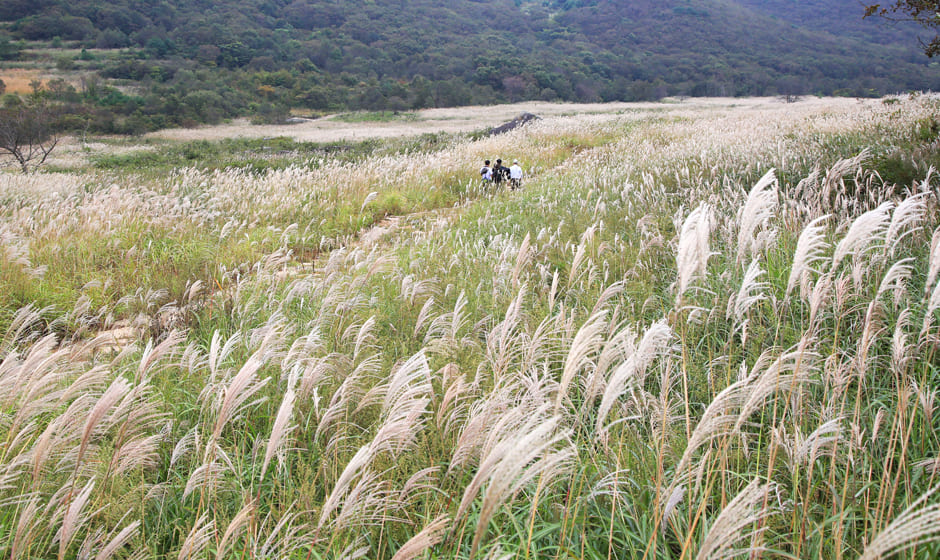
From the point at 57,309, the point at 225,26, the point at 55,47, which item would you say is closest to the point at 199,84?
the point at 225,26

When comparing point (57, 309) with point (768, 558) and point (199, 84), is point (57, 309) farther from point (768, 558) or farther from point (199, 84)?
point (199, 84)

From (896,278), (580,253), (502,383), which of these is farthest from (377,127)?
(896,278)

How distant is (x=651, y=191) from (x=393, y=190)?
21.1ft

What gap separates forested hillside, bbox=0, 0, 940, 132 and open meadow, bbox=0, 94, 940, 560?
5369cm

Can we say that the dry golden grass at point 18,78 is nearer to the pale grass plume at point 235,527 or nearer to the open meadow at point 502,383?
the open meadow at point 502,383

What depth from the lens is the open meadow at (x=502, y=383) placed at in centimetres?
136

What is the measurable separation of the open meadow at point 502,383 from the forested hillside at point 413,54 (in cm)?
5369

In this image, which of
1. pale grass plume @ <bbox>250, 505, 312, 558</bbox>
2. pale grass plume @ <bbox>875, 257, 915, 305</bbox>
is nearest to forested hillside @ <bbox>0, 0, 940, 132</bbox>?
pale grass plume @ <bbox>250, 505, 312, 558</bbox>

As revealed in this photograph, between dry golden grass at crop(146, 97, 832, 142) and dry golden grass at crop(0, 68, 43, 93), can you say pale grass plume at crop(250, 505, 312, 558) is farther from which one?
dry golden grass at crop(0, 68, 43, 93)

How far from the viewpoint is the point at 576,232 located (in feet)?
18.0

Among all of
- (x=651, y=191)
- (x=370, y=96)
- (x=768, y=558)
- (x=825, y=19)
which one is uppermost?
(x=825, y=19)

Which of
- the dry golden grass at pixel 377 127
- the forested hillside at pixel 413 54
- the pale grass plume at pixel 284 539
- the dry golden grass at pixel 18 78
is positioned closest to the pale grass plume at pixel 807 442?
the pale grass plume at pixel 284 539

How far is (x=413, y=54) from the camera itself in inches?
3812

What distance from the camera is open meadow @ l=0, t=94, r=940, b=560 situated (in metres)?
1.36
